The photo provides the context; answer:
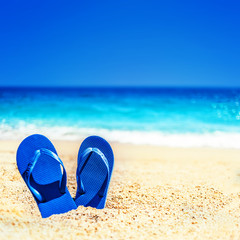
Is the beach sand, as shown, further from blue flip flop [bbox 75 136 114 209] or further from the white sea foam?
the white sea foam

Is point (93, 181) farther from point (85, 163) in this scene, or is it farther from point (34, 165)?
point (34, 165)

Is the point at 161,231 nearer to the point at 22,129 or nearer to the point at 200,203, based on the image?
the point at 200,203

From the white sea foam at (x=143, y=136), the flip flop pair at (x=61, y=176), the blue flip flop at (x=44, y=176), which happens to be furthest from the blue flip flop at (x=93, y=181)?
the white sea foam at (x=143, y=136)

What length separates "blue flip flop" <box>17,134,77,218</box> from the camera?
6.65ft

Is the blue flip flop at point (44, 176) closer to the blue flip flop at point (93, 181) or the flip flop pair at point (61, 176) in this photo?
the flip flop pair at point (61, 176)

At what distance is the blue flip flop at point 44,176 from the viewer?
2.03m

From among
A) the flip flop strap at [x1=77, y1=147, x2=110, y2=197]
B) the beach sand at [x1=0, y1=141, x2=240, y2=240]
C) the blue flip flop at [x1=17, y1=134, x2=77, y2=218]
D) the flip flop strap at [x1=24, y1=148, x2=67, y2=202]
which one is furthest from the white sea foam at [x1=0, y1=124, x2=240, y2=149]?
the flip flop strap at [x1=24, y1=148, x2=67, y2=202]

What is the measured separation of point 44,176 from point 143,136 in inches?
Result: 192

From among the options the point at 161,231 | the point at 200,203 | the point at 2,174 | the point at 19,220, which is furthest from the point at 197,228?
the point at 2,174

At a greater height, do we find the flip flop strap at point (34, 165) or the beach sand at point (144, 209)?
the flip flop strap at point (34, 165)

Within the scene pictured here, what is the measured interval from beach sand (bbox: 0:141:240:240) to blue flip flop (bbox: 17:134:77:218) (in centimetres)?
10

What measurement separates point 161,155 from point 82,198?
2681 mm

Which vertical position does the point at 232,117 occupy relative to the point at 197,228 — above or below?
above

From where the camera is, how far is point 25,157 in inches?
84.1
